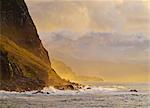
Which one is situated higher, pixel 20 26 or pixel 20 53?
pixel 20 26

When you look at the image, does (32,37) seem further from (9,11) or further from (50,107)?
(50,107)

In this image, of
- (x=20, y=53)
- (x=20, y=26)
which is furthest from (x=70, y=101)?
(x=20, y=26)

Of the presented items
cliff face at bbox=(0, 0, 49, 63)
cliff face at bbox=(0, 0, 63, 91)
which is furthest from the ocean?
cliff face at bbox=(0, 0, 49, 63)

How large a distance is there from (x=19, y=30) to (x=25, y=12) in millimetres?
5422

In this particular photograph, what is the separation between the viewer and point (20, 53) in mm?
96250

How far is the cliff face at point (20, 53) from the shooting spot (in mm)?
83562

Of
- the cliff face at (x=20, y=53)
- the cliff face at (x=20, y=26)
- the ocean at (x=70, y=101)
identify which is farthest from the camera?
the cliff face at (x=20, y=26)

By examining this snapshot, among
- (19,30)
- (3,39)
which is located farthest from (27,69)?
(19,30)

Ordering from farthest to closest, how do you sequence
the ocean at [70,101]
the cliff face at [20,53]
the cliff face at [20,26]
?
→ the cliff face at [20,26]
the cliff face at [20,53]
the ocean at [70,101]

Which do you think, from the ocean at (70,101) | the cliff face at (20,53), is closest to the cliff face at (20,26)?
the cliff face at (20,53)

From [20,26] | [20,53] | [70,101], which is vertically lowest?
[70,101]

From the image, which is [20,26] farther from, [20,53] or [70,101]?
[70,101]

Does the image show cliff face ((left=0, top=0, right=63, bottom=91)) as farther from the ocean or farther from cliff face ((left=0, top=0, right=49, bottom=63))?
the ocean

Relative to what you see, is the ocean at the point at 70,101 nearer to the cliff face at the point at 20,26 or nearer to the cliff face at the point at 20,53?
the cliff face at the point at 20,53
